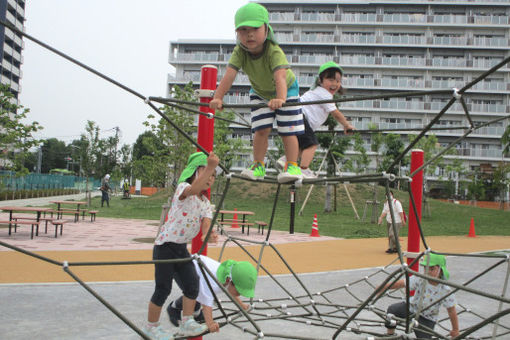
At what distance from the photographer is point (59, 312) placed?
13.3 ft

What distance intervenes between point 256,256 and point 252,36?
6114mm

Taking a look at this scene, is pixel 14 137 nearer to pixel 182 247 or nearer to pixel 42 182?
pixel 182 247

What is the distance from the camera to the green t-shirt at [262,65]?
7.91 feet

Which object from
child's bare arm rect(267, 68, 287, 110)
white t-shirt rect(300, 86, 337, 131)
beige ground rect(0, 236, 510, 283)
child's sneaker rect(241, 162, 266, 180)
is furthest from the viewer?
beige ground rect(0, 236, 510, 283)

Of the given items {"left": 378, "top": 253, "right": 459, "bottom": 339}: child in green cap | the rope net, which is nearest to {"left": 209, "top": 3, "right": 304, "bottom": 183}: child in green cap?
the rope net

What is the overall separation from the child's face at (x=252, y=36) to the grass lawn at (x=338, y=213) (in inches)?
412

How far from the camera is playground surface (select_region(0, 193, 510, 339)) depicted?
3.77m

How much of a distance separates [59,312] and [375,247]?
302 inches

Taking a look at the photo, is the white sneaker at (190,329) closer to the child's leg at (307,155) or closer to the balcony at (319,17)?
the child's leg at (307,155)

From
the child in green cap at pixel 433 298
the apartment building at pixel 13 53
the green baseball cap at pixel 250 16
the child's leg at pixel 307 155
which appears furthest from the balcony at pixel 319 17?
the green baseball cap at pixel 250 16

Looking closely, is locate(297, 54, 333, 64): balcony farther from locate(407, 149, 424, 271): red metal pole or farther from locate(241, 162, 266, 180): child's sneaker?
locate(241, 162, 266, 180): child's sneaker

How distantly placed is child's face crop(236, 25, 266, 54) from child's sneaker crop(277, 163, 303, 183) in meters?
0.68

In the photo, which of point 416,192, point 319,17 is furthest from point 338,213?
point 319,17

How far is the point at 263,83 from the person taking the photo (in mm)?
2559
